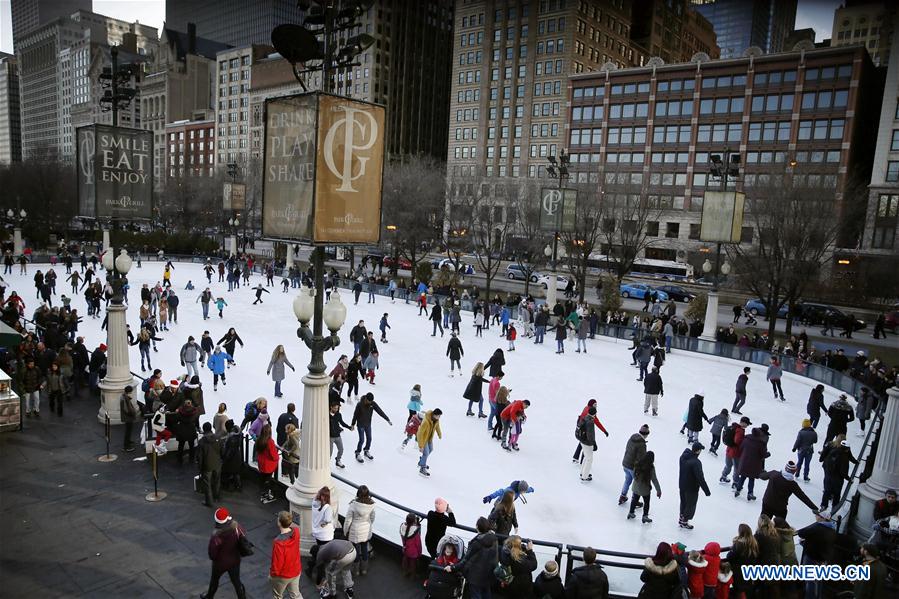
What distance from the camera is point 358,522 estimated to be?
7863mm

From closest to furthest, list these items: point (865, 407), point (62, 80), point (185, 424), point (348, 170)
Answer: point (348, 170) < point (185, 424) < point (865, 407) < point (62, 80)

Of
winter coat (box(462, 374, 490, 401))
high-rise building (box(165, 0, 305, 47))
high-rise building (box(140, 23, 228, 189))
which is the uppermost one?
high-rise building (box(165, 0, 305, 47))

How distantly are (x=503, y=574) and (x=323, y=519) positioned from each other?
240cm

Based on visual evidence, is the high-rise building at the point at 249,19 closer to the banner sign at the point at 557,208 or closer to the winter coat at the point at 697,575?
the banner sign at the point at 557,208

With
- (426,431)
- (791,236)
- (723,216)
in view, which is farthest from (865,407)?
(791,236)

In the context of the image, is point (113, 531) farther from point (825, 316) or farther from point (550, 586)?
point (825, 316)

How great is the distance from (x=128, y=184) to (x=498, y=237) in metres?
29.9

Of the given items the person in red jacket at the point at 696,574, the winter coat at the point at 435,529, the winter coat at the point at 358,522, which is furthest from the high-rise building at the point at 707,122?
the winter coat at the point at 358,522

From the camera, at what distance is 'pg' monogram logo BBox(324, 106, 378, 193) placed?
7.88m

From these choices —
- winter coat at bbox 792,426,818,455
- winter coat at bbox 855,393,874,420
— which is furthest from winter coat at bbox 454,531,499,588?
winter coat at bbox 855,393,874,420

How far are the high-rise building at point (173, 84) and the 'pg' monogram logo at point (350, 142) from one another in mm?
140230

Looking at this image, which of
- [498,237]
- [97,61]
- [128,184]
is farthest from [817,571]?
[97,61]

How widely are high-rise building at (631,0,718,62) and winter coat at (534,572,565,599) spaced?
11323 centimetres

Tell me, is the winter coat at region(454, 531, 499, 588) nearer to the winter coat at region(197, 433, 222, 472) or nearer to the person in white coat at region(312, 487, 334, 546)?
the person in white coat at region(312, 487, 334, 546)
